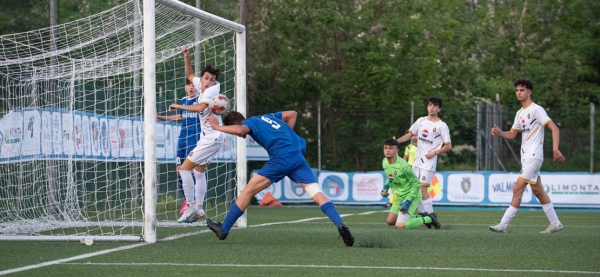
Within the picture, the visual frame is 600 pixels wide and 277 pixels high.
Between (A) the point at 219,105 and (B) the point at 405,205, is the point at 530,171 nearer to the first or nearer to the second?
(B) the point at 405,205

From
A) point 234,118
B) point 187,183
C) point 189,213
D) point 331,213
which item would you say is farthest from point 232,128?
point 189,213

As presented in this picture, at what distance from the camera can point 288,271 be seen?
6.78m

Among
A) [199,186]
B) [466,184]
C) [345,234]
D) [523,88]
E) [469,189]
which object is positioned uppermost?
[523,88]

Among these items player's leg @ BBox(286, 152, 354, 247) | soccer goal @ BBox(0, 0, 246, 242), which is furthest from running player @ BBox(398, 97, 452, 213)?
player's leg @ BBox(286, 152, 354, 247)

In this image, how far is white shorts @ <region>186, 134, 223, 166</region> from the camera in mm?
11305

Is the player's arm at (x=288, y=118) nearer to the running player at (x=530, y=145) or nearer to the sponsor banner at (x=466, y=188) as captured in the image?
the running player at (x=530, y=145)

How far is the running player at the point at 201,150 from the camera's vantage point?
36.1 ft

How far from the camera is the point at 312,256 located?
7855 mm

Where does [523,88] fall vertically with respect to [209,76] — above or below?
below

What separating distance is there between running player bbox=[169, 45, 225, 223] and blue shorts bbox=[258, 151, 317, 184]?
206 centimetres

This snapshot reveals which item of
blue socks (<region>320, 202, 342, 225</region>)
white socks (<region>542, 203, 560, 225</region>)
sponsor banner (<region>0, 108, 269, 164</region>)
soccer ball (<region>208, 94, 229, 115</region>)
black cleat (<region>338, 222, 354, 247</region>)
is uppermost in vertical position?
soccer ball (<region>208, 94, 229, 115</region>)

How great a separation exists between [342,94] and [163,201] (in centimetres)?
1158

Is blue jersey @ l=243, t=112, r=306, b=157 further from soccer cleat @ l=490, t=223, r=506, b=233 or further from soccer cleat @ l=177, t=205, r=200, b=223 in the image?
soccer cleat @ l=490, t=223, r=506, b=233

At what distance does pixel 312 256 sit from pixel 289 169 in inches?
51.2
